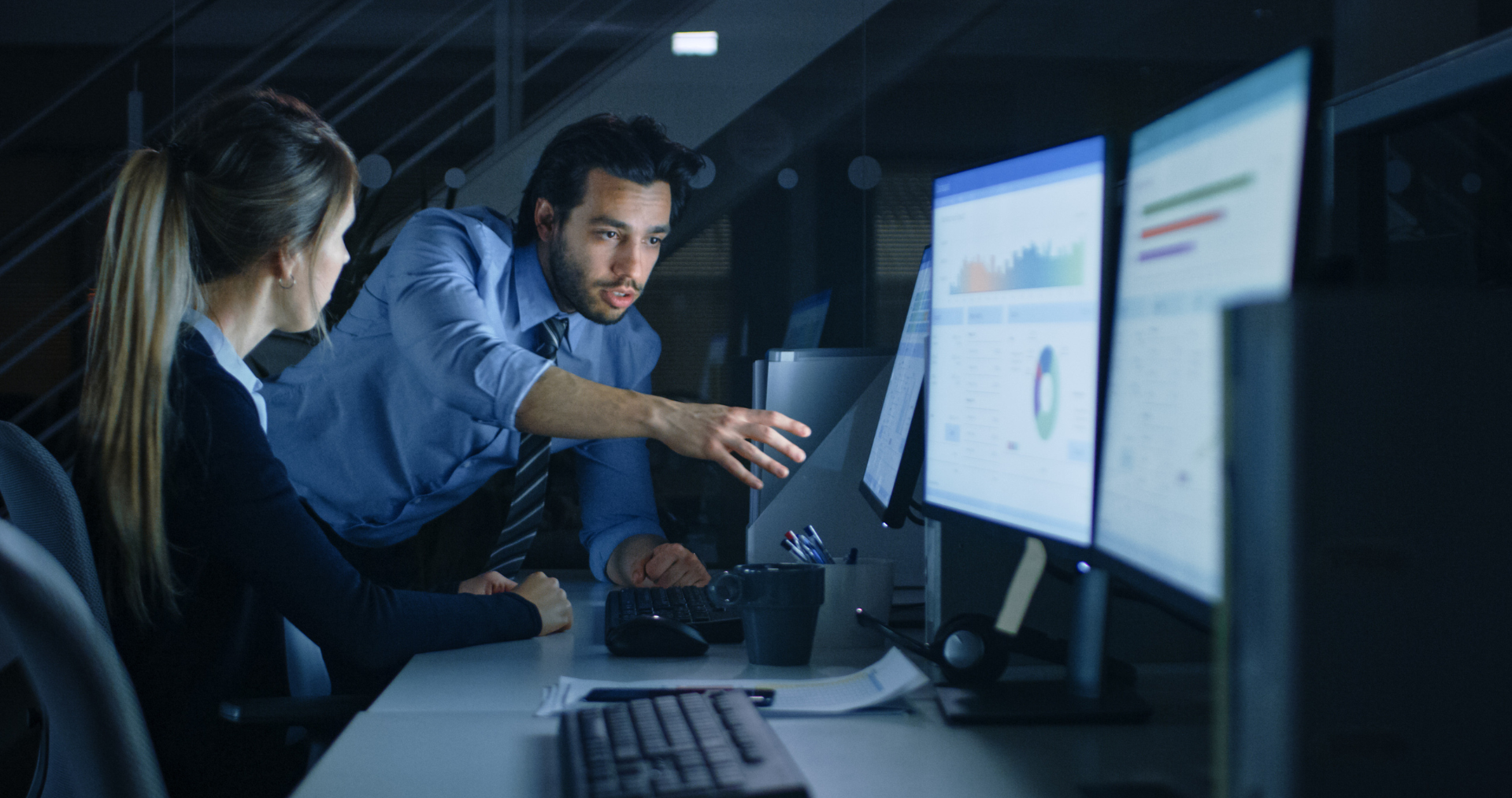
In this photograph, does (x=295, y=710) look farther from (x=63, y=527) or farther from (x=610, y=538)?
(x=610, y=538)

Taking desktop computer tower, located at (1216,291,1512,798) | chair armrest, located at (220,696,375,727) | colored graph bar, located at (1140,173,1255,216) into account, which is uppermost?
colored graph bar, located at (1140,173,1255,216)

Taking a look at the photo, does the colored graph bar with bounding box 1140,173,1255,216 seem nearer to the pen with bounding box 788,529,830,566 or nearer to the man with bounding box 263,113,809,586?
the pen with bounding box 788,529,830,566

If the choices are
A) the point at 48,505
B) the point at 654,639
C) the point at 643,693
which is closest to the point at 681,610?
the point at 654,639

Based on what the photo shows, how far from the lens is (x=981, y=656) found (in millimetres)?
956

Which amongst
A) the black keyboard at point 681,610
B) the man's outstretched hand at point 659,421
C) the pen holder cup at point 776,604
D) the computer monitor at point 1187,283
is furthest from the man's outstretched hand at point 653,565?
the computer monitor at point 1187,283

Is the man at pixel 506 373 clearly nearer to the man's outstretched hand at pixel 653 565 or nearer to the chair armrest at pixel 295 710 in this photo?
the man's outstretched hand at pixel 653 565

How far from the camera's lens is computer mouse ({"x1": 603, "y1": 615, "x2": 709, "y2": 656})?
1153 millimetres

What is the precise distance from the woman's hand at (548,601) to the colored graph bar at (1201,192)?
876 mm

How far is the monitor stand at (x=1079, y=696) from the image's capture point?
2.78 feet

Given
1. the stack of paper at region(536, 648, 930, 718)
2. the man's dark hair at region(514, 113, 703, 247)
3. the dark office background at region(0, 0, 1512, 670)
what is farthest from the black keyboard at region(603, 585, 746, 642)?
the man's dark hair at region(514, 113, 703, 247)

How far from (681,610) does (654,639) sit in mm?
167

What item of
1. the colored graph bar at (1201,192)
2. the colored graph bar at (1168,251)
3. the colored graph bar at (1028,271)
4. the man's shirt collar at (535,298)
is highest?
the man's shirt collar at (535,298)

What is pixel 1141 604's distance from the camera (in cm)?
100

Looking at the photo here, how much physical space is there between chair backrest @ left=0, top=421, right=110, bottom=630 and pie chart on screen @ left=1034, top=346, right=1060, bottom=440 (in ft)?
3.19
